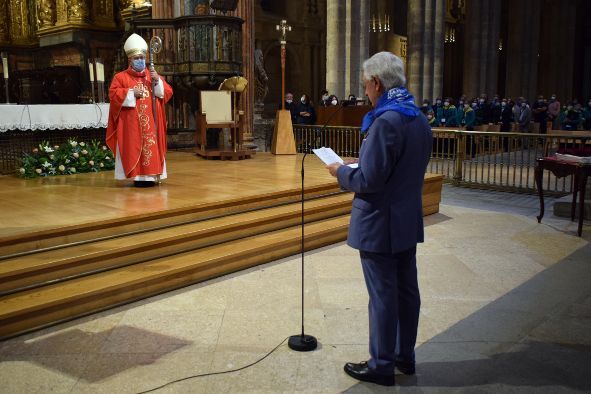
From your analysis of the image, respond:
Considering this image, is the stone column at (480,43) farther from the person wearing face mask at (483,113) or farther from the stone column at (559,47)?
the stone column at (559,47)

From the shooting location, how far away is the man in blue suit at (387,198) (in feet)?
9.72

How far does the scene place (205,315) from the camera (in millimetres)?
4414

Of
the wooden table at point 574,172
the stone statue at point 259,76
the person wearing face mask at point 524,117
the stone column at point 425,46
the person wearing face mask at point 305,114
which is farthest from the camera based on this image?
the stone column at point 425,46

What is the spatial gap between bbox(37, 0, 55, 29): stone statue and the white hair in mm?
13292

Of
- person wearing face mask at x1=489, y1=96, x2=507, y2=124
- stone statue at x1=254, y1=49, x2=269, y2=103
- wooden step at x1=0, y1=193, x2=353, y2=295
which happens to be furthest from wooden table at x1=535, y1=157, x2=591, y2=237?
person wearing face mask at x1=489, y1=96, x2=507, y2=124

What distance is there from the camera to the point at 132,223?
18.2ft

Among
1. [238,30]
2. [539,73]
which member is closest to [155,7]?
[238,30]

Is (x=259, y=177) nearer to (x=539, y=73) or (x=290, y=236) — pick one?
(x=290, y=236)

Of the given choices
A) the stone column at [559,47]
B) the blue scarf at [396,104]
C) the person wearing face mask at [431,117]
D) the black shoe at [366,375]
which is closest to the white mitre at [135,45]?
the blue scarf at [396,104]

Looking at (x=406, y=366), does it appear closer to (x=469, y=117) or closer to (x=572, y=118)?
(x=469, y=117)

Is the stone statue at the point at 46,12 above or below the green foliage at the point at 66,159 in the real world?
above

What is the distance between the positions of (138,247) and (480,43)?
72.9ft

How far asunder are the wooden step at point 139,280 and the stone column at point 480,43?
65.1 feet

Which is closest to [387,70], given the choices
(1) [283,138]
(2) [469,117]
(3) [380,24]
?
(1) [283,138]
